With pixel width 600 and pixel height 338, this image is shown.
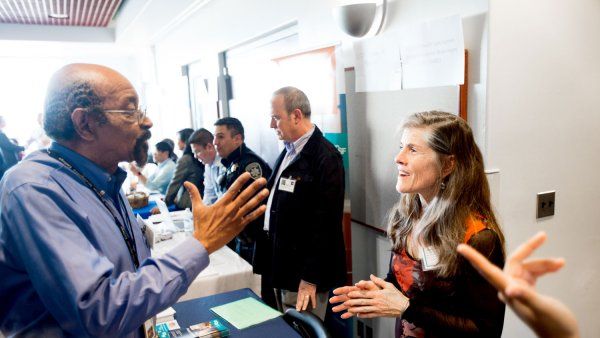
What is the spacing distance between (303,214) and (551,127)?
1.15 m

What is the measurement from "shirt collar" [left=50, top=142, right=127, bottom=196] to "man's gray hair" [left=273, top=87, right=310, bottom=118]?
1.22 m

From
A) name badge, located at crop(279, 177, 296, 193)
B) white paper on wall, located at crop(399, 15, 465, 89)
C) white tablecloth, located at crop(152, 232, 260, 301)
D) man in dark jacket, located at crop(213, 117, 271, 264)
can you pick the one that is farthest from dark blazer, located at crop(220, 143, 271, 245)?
white paper on wall, located at crop(399, 15, 465, 89)

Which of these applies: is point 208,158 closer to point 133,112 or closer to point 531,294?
point 133,112

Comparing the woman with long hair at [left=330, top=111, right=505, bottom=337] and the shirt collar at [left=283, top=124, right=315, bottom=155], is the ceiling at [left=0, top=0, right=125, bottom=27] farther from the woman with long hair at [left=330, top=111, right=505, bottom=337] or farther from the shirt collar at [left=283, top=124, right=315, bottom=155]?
the woman with long hair at [left=330, top=111, right=505, bottom=337]

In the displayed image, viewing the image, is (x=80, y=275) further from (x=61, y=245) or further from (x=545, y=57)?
(x=545, y=57)

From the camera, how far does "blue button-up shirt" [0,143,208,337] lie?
2.76 feet

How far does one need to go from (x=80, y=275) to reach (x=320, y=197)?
132 centimetres

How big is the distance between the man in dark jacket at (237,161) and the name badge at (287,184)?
0.51 m

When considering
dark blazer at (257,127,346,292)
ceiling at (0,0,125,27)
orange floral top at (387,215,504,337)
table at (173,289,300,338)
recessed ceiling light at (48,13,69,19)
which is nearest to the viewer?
orange floral top at (387,215,504,337)

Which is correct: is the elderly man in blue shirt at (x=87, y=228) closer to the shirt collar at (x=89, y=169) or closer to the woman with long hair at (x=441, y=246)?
the shirt collar at (x=89, y=169)

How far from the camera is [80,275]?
2.74 feet

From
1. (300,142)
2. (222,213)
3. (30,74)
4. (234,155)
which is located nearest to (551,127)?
(300,142)

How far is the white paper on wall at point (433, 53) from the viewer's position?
4.99 ft

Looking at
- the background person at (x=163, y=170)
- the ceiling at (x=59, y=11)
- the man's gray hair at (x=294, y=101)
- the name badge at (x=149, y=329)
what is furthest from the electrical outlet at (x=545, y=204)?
the ceiling at (x=59, y=11)
